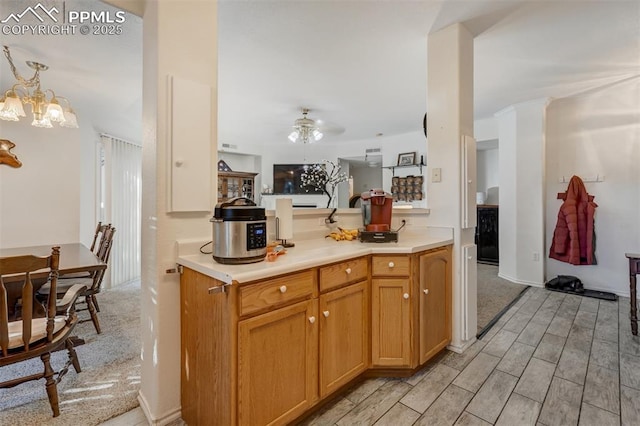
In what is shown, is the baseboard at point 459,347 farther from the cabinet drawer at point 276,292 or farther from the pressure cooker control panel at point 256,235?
the pressure cooker control panel at point 256,235

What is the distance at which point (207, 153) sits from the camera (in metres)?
1.68

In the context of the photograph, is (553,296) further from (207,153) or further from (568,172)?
(207,153)

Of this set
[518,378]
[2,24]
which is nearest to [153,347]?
[518,378]

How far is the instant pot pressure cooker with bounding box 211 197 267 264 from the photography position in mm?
1396

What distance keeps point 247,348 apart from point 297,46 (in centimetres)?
254

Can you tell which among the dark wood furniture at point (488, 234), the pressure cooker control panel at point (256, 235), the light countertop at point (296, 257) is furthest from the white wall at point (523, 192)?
the pressure cooker control panel at point (256, 235)

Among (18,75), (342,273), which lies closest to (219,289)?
(342,273)

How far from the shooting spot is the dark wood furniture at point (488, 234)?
542 cm

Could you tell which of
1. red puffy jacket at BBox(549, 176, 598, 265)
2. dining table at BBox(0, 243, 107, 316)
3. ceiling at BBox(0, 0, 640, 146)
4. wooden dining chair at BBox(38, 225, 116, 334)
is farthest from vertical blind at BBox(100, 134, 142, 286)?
red puffy jacket at BBox(549, 176, 598, 265)

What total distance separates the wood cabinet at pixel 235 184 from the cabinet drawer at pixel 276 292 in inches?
221

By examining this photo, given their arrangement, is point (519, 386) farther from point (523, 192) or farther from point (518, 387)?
point (523, 192)

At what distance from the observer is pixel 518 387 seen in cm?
188

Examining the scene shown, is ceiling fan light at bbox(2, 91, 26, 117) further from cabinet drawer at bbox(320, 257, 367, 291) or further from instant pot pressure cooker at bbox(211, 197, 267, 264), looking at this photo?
cabinet drawer at bbox(320, 257, 367, 291)

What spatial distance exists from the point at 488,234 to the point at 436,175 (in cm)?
378
